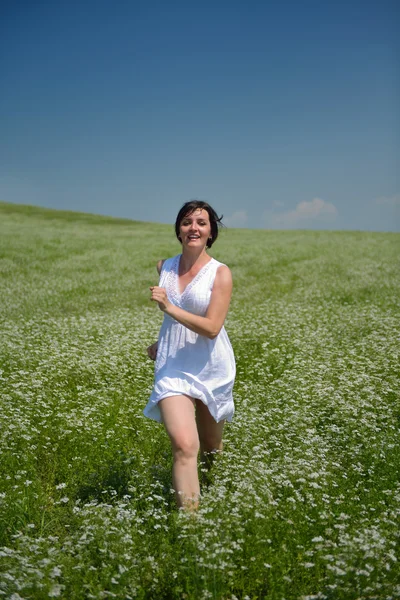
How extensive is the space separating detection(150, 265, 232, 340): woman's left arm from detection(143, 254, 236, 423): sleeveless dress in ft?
0.32

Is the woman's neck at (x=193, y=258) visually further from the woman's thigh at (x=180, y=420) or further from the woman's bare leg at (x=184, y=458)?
the woman's bare leg at (x=184, y=458)

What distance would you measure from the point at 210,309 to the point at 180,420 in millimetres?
1052

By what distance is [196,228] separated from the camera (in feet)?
17.6

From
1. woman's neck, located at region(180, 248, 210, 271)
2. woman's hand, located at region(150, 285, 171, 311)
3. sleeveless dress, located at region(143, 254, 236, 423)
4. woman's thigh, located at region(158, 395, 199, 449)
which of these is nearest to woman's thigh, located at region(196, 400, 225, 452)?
sleeveless dress, located at region(143, 254, 236, 423)

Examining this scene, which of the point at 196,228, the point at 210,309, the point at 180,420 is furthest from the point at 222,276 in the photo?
the point at 180,420

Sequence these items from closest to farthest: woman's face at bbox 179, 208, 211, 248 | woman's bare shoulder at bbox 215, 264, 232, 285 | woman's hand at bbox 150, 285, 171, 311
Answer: woman's hand at bbox 150, 285, 171, 311
woman's bare shoulder at bbox 215, 264, 232, 285
woman's face at bbox 179, 208, 211, 248

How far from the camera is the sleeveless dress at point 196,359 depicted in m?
5.14

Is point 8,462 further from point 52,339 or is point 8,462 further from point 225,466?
point 52,339

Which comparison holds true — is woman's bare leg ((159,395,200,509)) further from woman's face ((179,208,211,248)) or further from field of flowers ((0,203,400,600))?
woman's face ((179,208,211,248))

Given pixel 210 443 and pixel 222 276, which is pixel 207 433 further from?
pixel 222 276

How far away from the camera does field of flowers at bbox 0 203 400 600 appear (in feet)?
13.4

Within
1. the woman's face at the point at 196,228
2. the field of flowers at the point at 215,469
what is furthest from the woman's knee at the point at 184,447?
the woman's face at the point at 196,228

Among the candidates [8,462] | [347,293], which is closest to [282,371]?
[8,462]

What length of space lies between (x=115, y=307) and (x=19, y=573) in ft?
45.2
